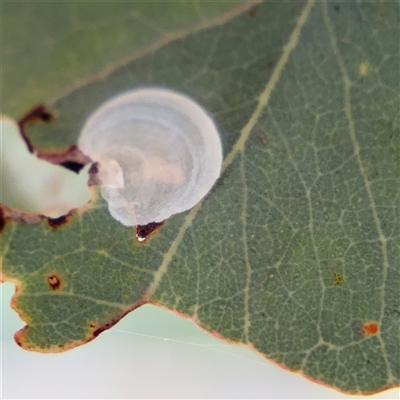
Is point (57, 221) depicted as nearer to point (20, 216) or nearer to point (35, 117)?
point (20, 216)

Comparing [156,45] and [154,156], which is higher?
[156,45]

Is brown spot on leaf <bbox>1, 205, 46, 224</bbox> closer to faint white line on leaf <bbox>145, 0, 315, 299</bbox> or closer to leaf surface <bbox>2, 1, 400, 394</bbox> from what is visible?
leaf surface <bbox>2, 1, 400, 394</bbox>

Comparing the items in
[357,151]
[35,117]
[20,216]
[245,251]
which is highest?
[35,117]

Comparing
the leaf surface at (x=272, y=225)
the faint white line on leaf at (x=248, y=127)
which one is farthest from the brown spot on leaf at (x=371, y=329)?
the faint white line on leaf at (x=248, y=127)

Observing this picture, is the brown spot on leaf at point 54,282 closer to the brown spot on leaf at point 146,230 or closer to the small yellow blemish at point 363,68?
the brown spot on leaf at point 146,230

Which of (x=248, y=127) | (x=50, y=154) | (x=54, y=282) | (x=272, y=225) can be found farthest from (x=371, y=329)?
(x=50, y=154)

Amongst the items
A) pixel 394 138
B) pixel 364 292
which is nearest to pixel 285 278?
pixel 364 292
